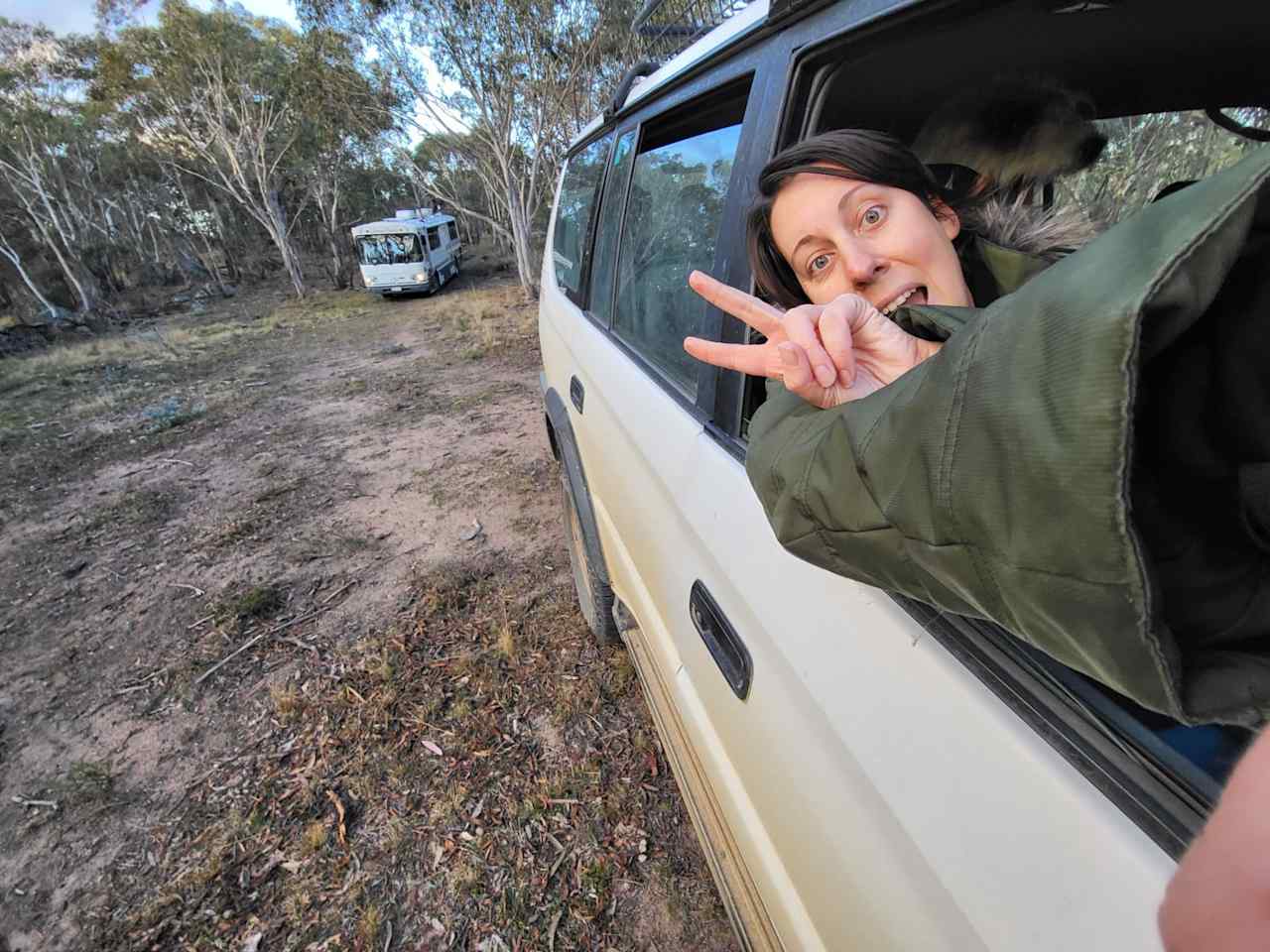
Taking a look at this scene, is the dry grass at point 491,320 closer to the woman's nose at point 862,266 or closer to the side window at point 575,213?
the side window at point 575,213

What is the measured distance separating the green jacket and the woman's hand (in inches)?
8.3

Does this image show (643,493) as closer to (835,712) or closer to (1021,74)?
(835,712)

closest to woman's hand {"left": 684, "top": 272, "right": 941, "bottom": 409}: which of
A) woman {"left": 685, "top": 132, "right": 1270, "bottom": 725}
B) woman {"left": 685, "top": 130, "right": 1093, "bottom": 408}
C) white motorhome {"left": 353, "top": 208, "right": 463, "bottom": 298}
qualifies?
woman {"left": 685, "top": 130, "right": 1093, "bottom": 408}

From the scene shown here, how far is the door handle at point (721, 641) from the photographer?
0.98 m

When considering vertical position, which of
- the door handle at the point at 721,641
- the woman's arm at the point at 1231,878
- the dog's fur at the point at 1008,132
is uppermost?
the dog's fur at the point at 1008,132

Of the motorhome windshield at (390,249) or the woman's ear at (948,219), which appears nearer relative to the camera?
the woman's ear at (948,219)

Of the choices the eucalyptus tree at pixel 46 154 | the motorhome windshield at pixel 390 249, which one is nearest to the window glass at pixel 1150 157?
the motorhome windshield at pixel 390 249

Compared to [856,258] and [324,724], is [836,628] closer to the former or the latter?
[856,258]

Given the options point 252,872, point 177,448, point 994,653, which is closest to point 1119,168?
point 994,653

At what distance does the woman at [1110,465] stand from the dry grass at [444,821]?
5.75ft

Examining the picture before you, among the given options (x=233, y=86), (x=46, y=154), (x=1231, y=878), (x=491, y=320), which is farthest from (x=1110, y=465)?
(x=46, y=154)

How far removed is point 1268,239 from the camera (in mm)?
394

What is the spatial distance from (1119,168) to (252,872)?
3602 millimetres

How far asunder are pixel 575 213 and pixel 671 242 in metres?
1.60
